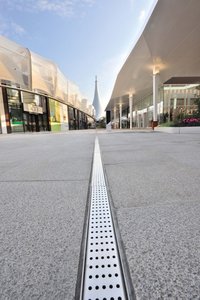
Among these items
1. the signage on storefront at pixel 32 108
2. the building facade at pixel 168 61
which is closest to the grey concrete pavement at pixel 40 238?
the building facade at pixel 168 61

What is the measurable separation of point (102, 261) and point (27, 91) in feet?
77.6

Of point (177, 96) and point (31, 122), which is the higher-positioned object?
point (177, 96)

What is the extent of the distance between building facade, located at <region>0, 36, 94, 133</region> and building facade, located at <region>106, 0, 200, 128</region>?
10462mm

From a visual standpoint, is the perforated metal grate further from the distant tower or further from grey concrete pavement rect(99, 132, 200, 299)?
the distant tower

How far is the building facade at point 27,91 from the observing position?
1853cm

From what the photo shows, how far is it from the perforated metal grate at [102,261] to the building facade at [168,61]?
448 inches

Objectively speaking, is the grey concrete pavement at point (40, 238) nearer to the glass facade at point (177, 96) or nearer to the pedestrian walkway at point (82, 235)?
the pedestrian walkway at point (82, 235)

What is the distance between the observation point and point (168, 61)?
1459 centimetres

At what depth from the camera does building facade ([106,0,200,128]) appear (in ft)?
31.6

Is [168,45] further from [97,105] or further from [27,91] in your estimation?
[97,105]

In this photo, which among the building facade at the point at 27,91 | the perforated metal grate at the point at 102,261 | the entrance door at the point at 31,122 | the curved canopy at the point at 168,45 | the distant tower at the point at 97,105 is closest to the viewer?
the perforated metal grate at the point at 102,261

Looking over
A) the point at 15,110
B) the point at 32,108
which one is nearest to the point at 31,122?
the point at 32,108

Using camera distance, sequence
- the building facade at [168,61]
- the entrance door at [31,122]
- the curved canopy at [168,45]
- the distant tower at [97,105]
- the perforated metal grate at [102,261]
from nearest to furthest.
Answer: the perforated metal grate at [102,261] → the curved canopy at [168,45] → the building facade at [168,61] → the entrance door at [31,122] → the distant tower at [97,105]

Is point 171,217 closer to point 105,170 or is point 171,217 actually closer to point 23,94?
point 105,170
